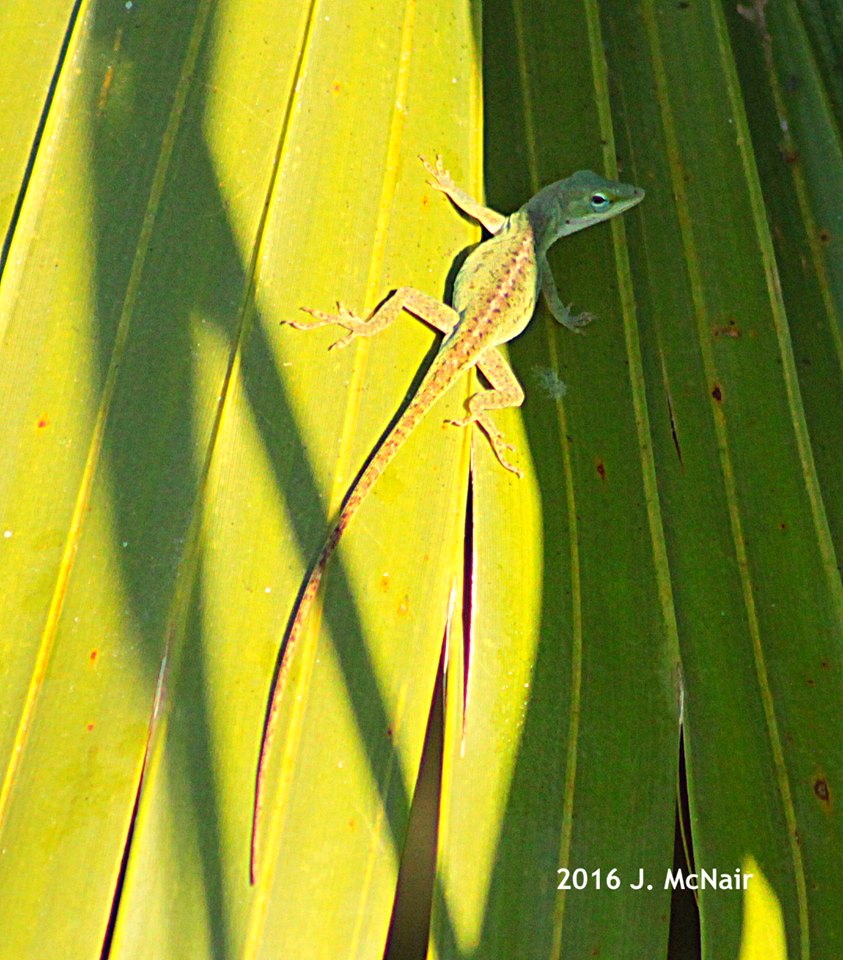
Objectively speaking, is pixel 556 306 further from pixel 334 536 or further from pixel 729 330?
Result: pixel 334 536

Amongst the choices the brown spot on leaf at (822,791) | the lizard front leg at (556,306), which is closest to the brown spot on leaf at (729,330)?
the lizard front leg at (556,306)

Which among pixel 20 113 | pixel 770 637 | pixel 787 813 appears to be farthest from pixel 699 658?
pixel 20 113

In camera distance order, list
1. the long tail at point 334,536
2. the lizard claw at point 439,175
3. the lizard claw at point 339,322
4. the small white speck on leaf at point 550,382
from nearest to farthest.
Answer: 1. the long tail at point 334,536
2. the lizard claw at point 339,322
3. the lizard claw at point 439,175
4. the small white speck on leaf at point 550,382

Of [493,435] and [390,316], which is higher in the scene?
[390,316]

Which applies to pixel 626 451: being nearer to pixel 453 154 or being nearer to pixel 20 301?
pixel 453 154

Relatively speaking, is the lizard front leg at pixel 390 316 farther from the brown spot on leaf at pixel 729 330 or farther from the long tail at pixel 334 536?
the brown spot on leaf at pixel 729 330

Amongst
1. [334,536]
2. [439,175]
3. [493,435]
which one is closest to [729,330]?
[493,435]

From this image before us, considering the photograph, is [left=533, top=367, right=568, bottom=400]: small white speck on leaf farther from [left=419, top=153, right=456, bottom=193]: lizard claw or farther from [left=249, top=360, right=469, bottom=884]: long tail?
[left=419, top=153, right=456, bottom=193]: lizard claw
